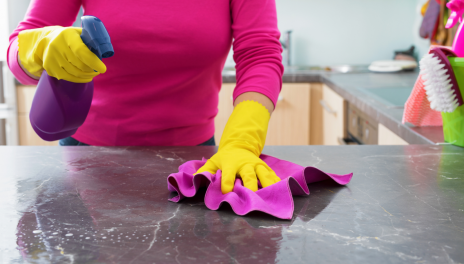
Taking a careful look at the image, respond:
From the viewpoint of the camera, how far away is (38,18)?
0.96 m

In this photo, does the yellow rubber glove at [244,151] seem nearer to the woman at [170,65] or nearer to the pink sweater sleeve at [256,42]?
the woman at [170,65]

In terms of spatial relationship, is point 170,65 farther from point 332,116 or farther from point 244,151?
point 332,116

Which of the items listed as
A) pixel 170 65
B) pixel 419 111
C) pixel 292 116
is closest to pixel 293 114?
pixel 292 116

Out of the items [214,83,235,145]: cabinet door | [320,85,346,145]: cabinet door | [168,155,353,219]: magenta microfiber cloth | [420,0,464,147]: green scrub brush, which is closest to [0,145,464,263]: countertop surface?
[168,155,353,219]: magenta microfiber cloth

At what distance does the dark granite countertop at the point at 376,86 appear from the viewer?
1079mm

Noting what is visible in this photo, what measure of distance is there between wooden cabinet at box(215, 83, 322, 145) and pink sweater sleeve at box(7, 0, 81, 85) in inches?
56.6

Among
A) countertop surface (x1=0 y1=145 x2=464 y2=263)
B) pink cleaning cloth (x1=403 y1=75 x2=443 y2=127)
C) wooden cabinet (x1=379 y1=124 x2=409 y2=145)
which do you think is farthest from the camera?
wooden cabinet (x1=379 y1=124 x2=409 y2=145)

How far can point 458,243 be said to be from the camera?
1.49 feet

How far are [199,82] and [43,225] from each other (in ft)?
2.14

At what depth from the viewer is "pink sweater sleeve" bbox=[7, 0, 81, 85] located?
0.90 metres

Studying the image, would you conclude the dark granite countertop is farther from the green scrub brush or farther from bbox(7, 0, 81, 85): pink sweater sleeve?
bbox(7, 0, 81, 85): pink sweater sleeve

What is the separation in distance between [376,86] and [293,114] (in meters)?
0.59

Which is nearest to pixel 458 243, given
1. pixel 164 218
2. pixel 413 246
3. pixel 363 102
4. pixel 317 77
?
pixel 413 246

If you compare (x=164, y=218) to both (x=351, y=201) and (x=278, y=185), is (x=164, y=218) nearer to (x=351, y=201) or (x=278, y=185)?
(x=278, y=185)
